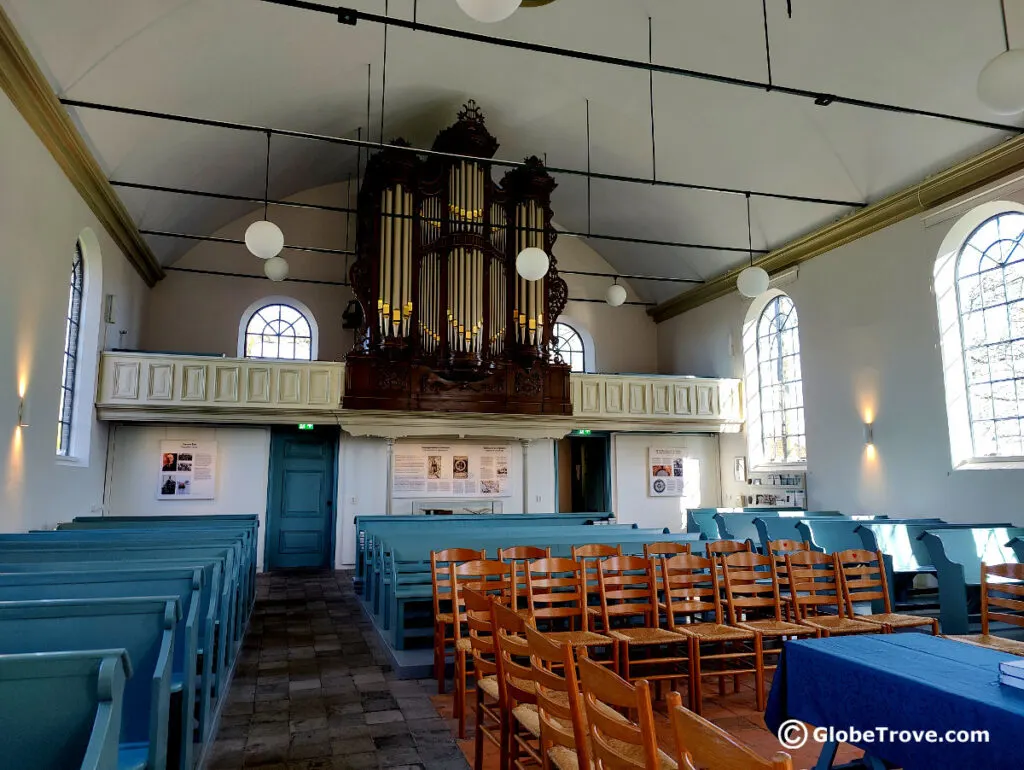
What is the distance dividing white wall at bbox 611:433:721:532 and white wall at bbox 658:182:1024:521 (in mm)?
2658

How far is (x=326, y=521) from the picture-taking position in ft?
39.9

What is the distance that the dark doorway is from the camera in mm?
13562

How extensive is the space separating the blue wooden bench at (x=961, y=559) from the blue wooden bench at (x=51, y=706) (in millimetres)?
5543

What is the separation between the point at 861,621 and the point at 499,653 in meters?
2.62

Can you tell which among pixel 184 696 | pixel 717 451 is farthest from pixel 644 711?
pixel 717 451

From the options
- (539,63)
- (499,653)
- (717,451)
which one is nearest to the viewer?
(499,653)

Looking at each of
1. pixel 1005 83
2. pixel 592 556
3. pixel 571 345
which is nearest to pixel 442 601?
pixel 592 556

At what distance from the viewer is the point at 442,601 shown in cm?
559

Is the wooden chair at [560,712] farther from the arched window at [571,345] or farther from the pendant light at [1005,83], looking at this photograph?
the arched window at [571,345]

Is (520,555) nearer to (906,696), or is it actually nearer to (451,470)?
(906,696)

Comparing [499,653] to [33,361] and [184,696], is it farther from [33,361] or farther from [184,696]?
[33,361]

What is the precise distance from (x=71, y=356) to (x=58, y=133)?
3.27 metres
